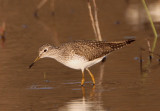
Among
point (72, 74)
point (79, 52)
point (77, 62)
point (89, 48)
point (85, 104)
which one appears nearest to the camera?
point (85, 104)

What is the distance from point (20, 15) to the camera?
2412cm

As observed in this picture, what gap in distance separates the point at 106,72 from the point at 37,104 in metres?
3.20

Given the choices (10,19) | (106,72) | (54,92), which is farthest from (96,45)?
(10,19)

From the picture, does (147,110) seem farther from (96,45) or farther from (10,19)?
(10,19)

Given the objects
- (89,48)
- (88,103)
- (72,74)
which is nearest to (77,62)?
(89,48)

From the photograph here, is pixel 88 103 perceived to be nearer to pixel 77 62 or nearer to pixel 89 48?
pixel 77 62

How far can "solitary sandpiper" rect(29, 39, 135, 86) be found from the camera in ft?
37.0

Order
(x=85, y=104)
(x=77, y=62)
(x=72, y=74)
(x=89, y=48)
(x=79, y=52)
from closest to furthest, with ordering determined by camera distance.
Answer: (x=85, y=104) → (x=77, y=62) → (x=79, y=52) → (x=89, y=48) → (x=72, y=74)

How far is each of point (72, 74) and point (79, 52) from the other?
1.18 metres

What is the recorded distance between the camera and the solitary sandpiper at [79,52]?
37.0 ft

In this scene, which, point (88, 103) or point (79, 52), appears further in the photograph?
point (79, 52)

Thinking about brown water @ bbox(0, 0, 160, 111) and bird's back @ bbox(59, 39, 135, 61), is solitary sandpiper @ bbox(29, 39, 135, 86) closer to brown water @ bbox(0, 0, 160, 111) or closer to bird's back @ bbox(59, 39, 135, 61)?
bird's back @ bbox(59, 39, 135, 61)

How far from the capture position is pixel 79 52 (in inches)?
448

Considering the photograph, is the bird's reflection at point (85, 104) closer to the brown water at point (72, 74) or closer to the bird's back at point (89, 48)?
the brown water at point (72, 74)
